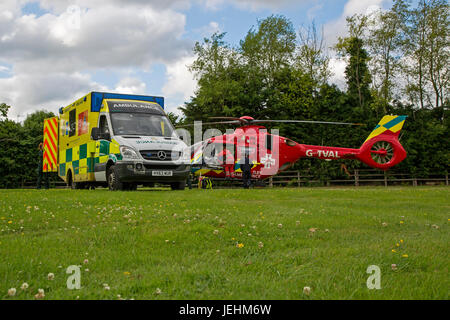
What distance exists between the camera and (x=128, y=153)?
12.6m

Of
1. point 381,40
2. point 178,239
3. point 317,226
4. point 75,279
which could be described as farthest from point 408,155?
point 75,279

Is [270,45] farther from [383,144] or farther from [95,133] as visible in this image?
[95,133]

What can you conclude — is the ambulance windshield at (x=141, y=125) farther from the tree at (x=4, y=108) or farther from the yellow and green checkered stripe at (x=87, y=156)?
the tree at (x=4, y=108)

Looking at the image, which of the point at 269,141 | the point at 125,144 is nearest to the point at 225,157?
the point at 269,141

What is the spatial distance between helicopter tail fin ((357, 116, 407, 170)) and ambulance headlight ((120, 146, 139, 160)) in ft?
46.4

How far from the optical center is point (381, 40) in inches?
1254

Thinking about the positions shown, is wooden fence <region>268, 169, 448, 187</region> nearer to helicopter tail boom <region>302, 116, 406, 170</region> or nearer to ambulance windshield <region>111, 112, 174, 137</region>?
helicopter tail boom <region>302, 116, 406, 170</region>

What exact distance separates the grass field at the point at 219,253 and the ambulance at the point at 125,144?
5.49m

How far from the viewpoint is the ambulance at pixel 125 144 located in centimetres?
1272

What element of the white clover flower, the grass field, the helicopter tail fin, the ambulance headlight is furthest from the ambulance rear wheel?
the helicopter tail fin

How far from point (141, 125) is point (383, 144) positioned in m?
14.8

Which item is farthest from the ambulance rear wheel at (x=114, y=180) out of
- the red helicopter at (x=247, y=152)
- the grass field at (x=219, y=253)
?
the red helicopter at (x=247, y=152)
